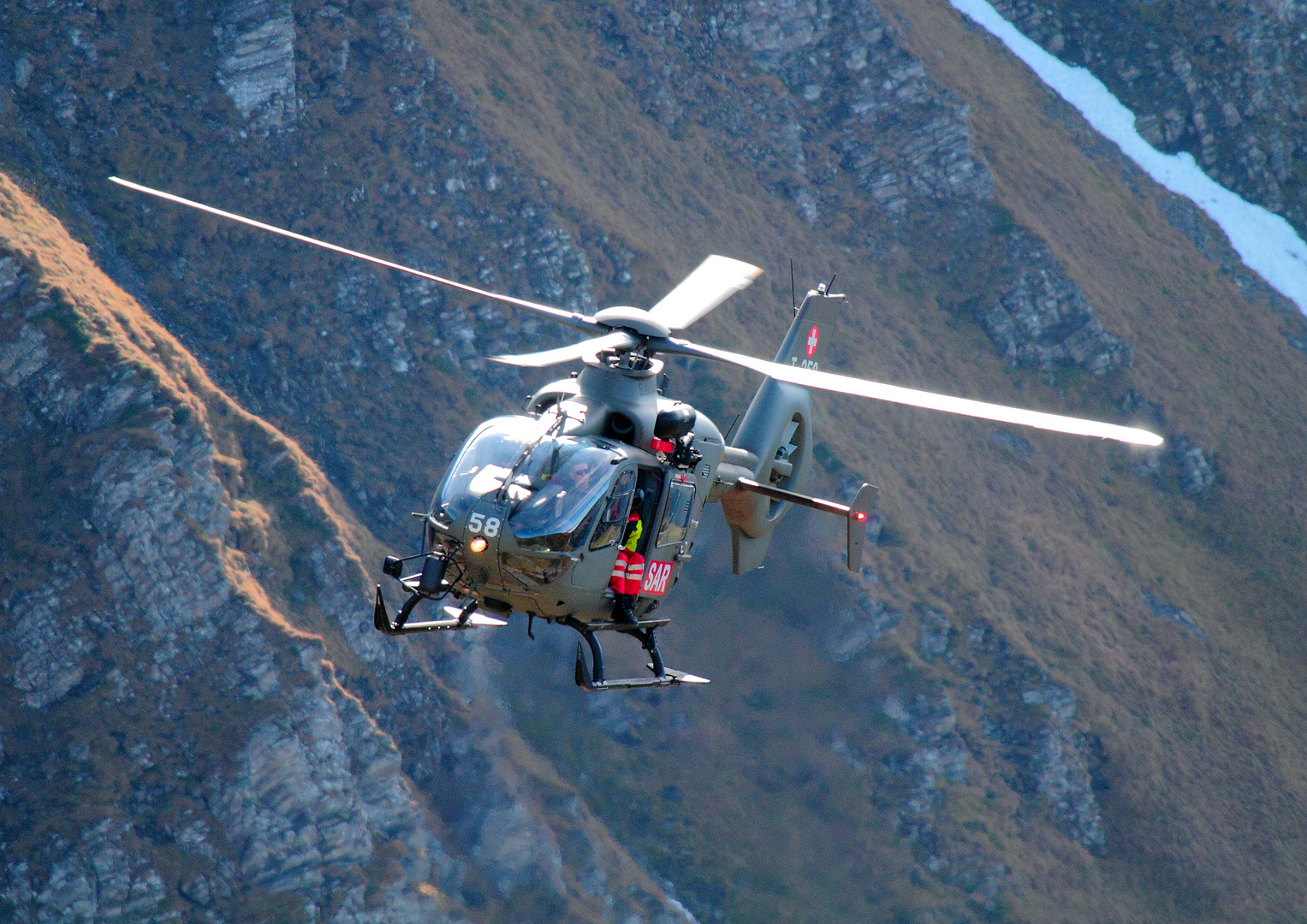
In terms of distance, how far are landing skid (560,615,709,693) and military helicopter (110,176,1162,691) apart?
0.03 m

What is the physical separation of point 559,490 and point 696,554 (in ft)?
112

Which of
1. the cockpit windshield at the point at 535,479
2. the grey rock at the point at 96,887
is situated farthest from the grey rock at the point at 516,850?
the cockpit windshield at the point at 535,479

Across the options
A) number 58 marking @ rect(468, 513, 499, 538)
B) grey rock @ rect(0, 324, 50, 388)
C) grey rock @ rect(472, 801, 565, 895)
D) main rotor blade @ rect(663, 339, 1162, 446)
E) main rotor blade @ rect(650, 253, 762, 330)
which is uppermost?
main rotor blade @ rect(663, 339, 1162, 446)

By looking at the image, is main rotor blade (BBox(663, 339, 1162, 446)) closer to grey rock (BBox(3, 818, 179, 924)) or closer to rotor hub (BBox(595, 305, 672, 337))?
rotor hub (BBox(595, 305, 672, 337))

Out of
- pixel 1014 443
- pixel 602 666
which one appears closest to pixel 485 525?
pixel 602 666

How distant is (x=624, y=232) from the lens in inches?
2181

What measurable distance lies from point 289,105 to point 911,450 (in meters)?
28.8

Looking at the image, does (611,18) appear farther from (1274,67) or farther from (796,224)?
(1274,67)

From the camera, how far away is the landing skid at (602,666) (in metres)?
17.7

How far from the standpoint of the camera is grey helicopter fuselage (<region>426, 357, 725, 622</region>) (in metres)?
16.9

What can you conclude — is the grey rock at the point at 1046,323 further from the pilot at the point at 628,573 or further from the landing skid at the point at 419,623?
the landing skid at the point at 419,623

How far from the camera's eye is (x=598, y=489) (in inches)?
691

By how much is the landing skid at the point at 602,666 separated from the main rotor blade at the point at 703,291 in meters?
4.65

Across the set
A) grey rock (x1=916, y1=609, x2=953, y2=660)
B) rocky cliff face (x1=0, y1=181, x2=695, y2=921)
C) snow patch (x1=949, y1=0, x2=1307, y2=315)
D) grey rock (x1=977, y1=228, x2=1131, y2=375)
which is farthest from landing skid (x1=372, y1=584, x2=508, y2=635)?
snow patch (x1=949, y1=0, x2=1307, y2=315)
